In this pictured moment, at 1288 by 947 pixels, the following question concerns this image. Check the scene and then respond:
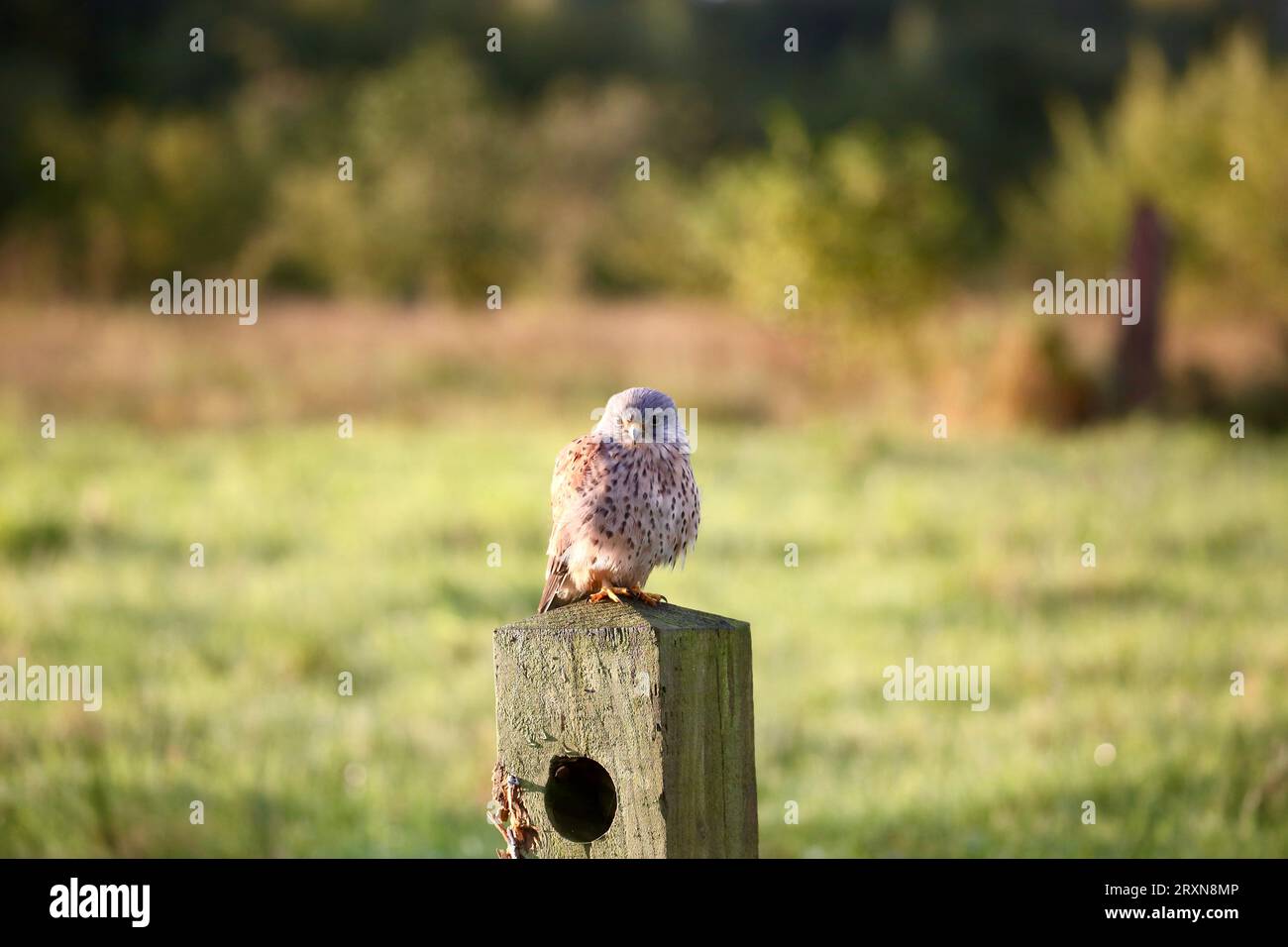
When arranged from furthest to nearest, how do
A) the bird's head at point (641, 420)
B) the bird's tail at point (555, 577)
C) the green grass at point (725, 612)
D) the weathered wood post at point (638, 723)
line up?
the green grass at point (725, 612) → the bird's tail at point (555, 577) → the bird's head at point (641, 420) → the weathered wood post at point (638, 723)

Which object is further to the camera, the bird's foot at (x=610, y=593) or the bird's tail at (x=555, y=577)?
the bird's tail at (x=555, y=577)

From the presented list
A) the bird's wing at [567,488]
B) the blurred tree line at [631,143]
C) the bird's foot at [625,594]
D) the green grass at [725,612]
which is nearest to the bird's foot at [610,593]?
the bird's foot at [625,594]

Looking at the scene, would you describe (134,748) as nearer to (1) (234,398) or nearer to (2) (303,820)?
(2) (303,820)

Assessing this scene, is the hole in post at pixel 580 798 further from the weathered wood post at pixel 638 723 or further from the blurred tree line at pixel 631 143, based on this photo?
the blurred tree line at pixel 631 143

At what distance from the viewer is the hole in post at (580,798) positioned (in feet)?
8.26

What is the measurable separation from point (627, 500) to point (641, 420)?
0.66 feet

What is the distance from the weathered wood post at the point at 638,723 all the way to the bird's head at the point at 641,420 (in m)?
0.61

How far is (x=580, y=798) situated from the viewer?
262 centimetres

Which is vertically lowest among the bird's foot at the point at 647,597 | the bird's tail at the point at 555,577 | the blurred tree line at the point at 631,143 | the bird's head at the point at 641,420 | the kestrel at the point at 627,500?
the bird's foot at the point at 647,597

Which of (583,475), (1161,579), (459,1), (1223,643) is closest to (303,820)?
(583,475)

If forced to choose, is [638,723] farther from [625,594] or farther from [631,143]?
[631,143]

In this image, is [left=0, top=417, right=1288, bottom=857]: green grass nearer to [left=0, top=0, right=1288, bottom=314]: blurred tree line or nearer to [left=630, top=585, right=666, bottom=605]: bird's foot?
[left=630, top=585, right=666, bottom=605]: bird's foot
